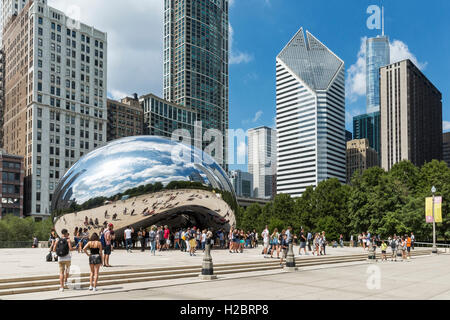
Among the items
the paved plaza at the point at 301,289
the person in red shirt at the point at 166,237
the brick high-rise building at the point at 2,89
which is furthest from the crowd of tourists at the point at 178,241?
the brick high-rise building at the point at 2,89

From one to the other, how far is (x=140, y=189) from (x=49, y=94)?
3687 inches

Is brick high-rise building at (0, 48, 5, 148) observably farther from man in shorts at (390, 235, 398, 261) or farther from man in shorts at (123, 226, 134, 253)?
man in shorts at (390, 235, 398, 261)

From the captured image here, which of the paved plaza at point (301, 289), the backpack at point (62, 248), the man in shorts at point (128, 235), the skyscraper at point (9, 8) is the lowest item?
the paved plaza at point (301, 289)

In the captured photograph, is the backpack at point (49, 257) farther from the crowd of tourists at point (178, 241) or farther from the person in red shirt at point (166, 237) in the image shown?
the person in red shirt at point (166, 237)

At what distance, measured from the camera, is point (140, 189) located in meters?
24.7

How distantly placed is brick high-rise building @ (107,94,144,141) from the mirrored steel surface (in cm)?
11317

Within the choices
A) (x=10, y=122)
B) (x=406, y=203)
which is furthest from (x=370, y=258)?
(x=10, y=122)

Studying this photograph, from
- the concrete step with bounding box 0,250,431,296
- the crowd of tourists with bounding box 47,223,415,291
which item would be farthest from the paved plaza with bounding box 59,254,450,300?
the crowd of tourists with bounding box 47,223,415,291

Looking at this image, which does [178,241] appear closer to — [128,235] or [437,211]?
[128,235]

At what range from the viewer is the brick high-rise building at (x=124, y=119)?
138 metres

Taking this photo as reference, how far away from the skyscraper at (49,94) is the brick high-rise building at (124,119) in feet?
56.1

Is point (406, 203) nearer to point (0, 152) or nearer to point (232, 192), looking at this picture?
point (232, 192)

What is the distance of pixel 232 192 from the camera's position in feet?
99.0
